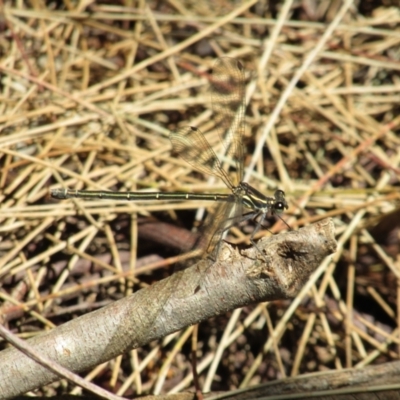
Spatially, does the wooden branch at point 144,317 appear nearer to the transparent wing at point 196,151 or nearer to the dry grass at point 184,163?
the dry grass at point 184,163

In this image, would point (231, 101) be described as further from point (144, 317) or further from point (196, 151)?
point (144, 317)

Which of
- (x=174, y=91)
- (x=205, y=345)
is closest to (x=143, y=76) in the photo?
(x=174, y=91)

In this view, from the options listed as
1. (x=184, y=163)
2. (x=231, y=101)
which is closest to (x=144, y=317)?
(x=184, y=163)

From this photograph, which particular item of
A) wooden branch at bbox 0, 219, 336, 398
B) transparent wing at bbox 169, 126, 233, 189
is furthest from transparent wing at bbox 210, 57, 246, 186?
wooden branch at bbox 0, 219, 336, 398

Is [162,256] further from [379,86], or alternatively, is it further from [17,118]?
[379,86]

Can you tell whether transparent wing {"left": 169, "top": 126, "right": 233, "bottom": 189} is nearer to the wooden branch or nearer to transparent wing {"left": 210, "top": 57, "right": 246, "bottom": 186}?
transparent wing {"left": 210, "top": 57, "right": 246, "bottom": 186}

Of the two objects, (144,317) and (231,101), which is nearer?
(144,317)

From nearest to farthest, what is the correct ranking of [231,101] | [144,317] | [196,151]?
[144,317] → [196,151] → [231,101]
